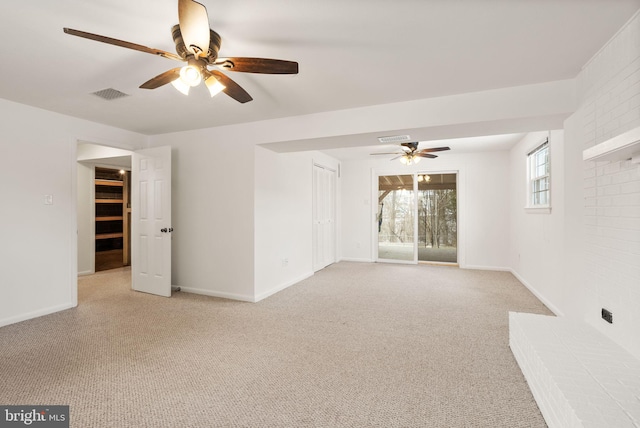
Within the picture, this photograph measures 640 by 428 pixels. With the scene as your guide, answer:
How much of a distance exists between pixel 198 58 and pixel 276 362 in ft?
7.42

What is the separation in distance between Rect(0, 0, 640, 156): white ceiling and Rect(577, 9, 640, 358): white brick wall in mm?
168

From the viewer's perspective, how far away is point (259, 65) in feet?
6.28

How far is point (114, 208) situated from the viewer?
25.3ft

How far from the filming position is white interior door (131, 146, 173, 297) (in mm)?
4324

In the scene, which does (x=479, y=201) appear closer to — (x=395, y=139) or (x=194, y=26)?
(x=395, y=139)

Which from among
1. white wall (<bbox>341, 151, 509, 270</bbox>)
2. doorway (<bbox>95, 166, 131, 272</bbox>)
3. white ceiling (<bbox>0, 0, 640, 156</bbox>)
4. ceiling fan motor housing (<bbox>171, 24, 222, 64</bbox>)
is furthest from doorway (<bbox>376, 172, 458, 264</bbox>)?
doorway (<bbox>95, 166, 131, 272</bbox>)

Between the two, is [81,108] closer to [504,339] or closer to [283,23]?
[283,23]

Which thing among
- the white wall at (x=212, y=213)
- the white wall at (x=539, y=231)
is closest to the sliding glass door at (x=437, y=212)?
the white wall at (x=539, y=231)

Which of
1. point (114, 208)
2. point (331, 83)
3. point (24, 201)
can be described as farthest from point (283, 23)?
point (114, 208)

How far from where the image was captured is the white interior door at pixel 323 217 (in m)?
6.00

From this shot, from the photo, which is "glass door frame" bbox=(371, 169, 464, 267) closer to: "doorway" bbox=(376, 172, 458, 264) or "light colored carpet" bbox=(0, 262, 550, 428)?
"doorway" bbox=(376, 172, 458, 264)

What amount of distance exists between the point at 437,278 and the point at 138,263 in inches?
192

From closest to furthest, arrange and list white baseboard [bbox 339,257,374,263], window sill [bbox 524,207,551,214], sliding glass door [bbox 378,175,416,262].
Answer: window sill [bbox 524,207,551,214]
sliding glass door [bbox 378,175,416,262]
white baseboard [bbox 339,257,374,263]

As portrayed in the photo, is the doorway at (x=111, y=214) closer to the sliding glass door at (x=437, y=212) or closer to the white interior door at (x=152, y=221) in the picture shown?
the white interior door at (x=152, y=221)
